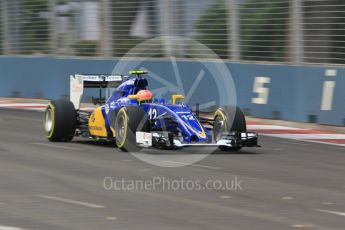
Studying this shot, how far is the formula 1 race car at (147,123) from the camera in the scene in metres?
12.7

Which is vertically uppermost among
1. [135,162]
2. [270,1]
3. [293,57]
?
[270,1]

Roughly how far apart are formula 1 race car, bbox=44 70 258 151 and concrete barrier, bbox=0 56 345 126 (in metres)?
2.05

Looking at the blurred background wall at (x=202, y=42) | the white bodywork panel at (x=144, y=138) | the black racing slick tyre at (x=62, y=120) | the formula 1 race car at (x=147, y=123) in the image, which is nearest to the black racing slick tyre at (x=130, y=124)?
the formula 1 race car at (x=147, y=123)

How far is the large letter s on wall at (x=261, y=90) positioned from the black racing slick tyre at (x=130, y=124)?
6256 mm

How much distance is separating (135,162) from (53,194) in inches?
113

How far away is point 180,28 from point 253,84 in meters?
2.93

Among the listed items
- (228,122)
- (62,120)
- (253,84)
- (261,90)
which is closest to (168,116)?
(228,122)

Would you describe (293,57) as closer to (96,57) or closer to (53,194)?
(96,57)

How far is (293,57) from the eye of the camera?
18.2m

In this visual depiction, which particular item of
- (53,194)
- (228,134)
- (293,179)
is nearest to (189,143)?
(228,134)

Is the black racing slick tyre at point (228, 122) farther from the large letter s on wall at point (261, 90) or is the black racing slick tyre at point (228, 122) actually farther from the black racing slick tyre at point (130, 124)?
the large letter s on wall at point (261, 90)

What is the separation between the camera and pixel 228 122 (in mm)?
13047

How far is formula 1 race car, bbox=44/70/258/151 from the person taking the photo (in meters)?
12.7

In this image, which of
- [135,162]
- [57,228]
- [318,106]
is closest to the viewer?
[57,228]
